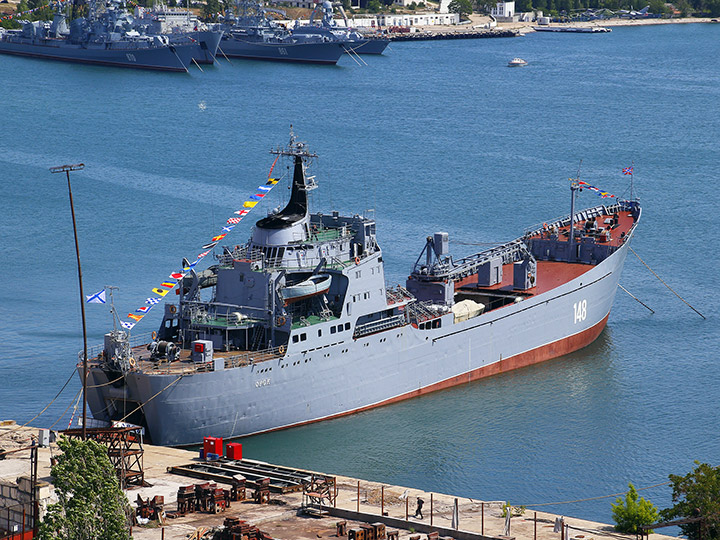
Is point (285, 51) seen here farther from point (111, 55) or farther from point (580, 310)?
point (580, 310)

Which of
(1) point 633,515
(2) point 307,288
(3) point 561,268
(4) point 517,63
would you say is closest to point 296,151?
(2) point 307,288

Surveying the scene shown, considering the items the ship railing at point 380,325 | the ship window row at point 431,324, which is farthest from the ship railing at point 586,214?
the ship railing at point 380,325

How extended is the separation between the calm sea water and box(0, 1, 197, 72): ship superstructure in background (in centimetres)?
316

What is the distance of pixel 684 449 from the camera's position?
136 feet

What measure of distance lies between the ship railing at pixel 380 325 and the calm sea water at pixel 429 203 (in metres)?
3.03

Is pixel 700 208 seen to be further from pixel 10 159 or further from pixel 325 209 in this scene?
pixel 10 159

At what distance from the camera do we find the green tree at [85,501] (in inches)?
974

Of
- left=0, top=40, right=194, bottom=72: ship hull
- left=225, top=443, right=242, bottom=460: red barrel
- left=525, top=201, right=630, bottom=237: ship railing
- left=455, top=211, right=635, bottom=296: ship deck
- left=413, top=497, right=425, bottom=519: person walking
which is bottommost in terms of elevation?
left=225, top=443, right=242, bottom=460: red barrel

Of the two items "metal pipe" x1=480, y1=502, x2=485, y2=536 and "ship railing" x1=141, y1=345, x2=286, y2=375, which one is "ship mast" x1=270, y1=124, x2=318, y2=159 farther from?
"metal pipe" x1=480, y1=502, x2=485, y2=536

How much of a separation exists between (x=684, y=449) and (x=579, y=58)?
11802 centimetres

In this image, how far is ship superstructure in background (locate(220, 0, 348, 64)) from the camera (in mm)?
149000

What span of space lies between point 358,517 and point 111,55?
118068 millimetres

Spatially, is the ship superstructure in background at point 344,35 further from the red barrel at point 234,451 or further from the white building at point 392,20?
the red barrel at point 234,451

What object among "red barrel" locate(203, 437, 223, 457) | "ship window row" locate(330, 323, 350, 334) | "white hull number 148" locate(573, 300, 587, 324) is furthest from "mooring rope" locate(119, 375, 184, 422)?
"white hull number 148" locate(573, 300, 587, 324)
